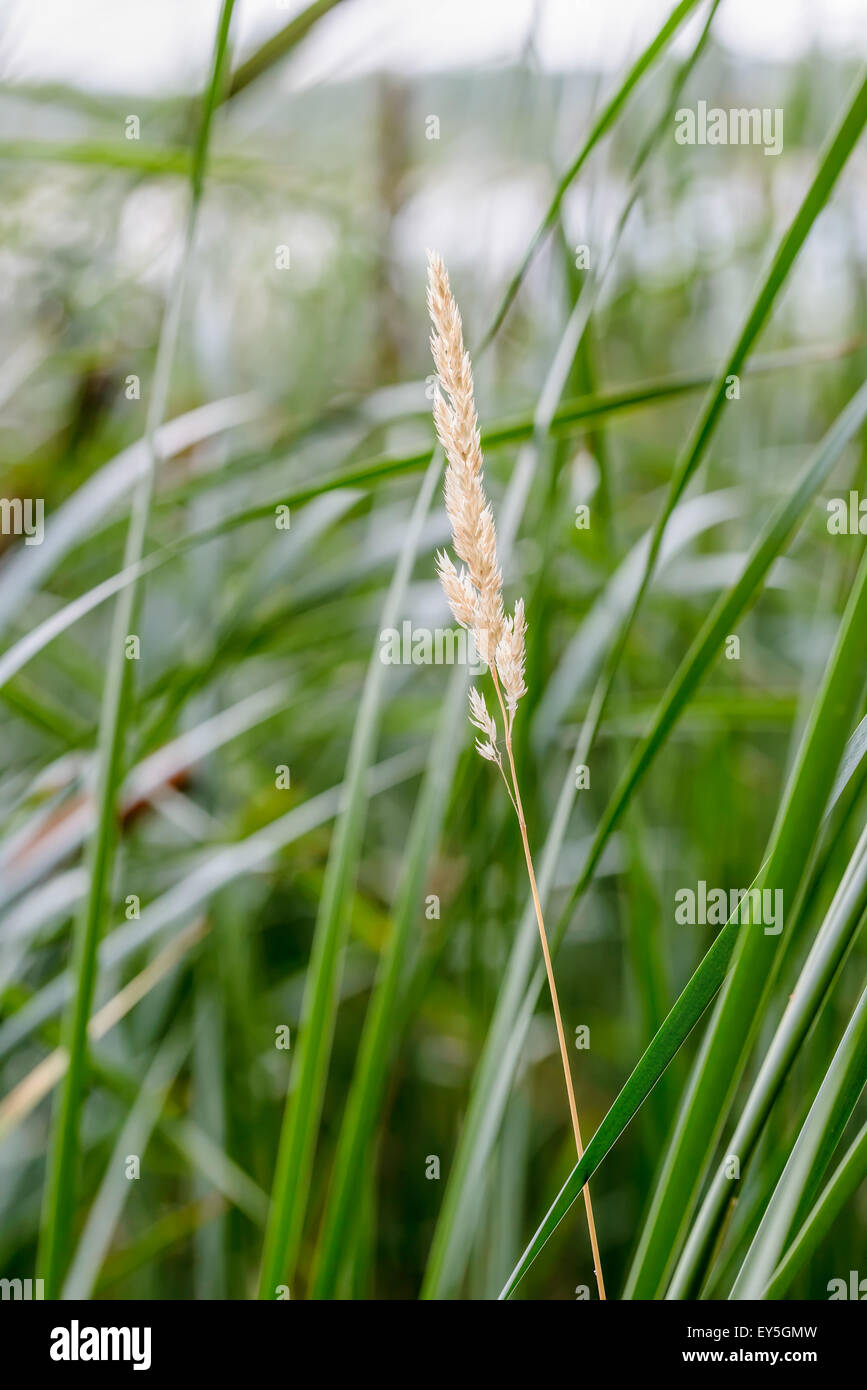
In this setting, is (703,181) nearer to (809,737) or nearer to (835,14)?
(835,14)

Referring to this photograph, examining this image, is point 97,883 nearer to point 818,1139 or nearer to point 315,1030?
point 315,1030

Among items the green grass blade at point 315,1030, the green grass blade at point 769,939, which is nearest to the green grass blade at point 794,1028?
the green grass blade at point 769,939

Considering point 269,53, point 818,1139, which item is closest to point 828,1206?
point 818,1139

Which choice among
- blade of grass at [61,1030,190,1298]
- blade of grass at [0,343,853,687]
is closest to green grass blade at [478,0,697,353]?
blade of grass at [0,343,853,687]

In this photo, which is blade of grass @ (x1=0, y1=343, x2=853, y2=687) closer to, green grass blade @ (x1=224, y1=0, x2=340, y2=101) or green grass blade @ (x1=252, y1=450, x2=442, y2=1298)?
green grass blade @ (x1=252, y1=450, x2=442, y2=1298)

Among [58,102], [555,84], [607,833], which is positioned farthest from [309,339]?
[607,833]

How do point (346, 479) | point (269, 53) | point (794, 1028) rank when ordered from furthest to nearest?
point (269, 53) < point (346, 479) < point (794, 1028)
